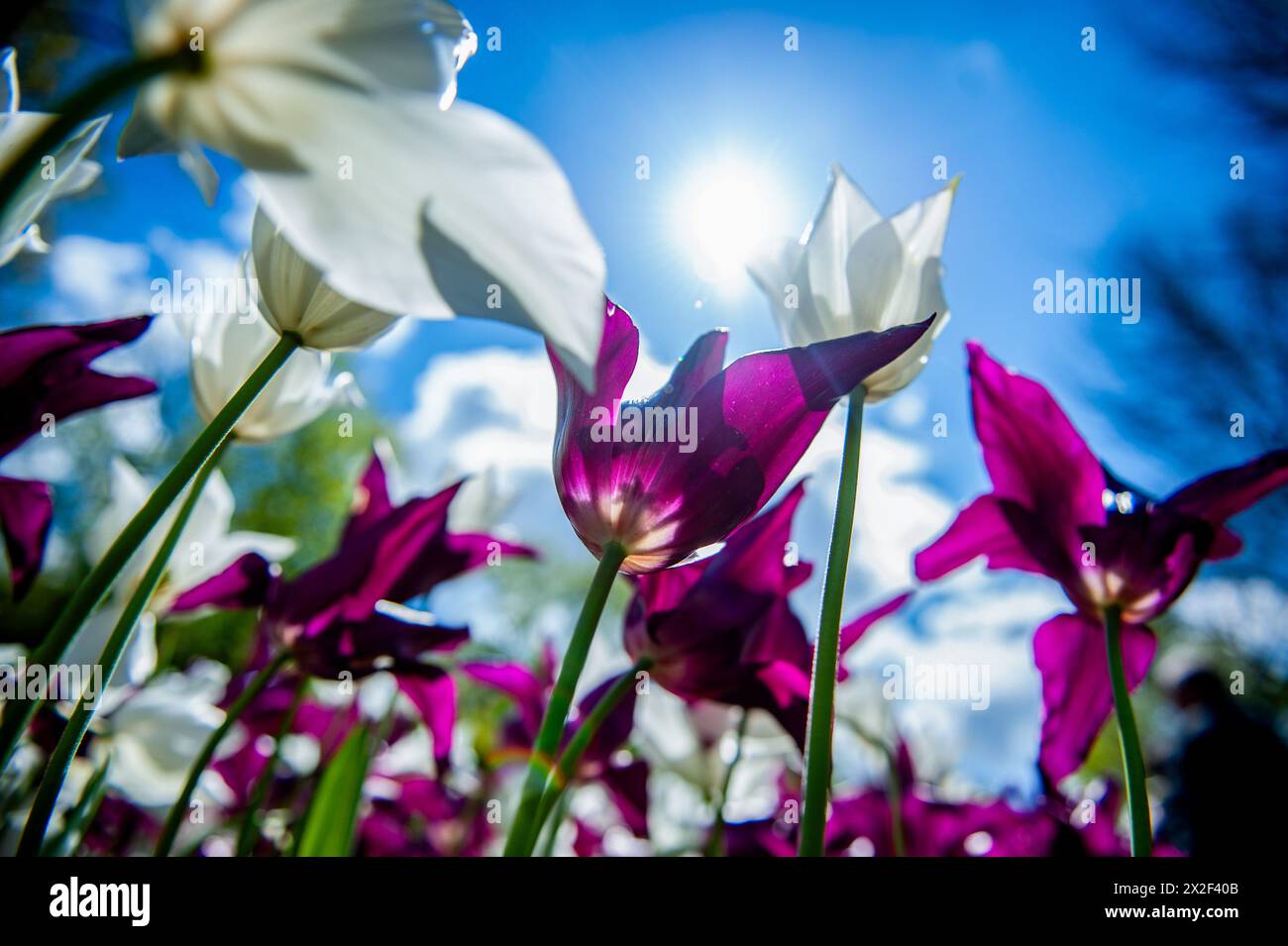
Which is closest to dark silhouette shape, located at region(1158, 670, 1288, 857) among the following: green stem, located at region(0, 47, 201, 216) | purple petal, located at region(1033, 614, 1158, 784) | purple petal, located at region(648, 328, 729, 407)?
purple petal, located at region(1033, 614, 1158, 784)

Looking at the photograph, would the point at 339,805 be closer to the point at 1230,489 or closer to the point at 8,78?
the point at 8,78

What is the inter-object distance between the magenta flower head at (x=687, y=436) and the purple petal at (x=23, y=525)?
297mm

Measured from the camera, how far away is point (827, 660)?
0.33 meters

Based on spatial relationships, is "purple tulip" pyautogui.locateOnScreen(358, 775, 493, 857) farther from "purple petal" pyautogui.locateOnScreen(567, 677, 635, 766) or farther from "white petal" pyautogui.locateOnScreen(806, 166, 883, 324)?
"white petal" pyautogui.locateOnScreen(806, 166, 883, 324)

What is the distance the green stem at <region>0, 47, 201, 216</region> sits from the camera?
0.18 metres

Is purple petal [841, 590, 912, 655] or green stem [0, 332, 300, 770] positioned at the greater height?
purple petal [841, 590, 912, 655]

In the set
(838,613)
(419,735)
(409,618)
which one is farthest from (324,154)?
(419,735)

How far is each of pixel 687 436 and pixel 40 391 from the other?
31 centimetres

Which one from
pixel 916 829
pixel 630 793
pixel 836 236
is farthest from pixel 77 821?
pixel 916 829

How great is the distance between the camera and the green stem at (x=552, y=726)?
344mm

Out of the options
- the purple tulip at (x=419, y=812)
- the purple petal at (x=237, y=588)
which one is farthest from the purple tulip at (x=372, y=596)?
the purple tulip at (x=419, y=812)

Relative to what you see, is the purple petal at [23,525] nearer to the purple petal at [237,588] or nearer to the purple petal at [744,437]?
the purple petal at [237,588]
